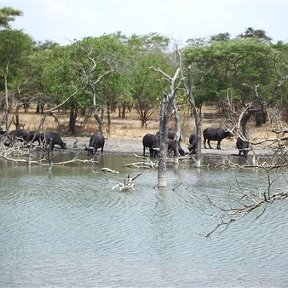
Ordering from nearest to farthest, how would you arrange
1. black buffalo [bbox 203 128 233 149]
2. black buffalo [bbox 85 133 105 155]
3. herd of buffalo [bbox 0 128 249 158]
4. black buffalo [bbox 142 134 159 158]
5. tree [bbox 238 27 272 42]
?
herd of buffalo [bbox 0 128 249 158] → black buffalo [bbox 142 134 159 158] → black buffalo [bbox 85 133 105 155] → black buffalo [bbox 203 128 233 149] → tree [bbox 238 27 272 42]

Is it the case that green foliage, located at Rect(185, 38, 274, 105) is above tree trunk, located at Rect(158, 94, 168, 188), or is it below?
above

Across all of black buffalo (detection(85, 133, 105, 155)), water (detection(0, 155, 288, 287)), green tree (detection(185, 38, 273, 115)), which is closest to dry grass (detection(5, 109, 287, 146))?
green tree (detection(185, 38, 273, 115))

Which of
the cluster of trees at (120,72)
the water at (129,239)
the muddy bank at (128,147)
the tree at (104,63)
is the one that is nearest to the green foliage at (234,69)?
the cluster of trees at (120,72)

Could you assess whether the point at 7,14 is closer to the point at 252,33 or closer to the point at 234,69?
the point at 234,69

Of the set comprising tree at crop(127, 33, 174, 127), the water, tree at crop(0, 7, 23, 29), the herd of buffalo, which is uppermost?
tree at crop(0, 7, 23, 29)

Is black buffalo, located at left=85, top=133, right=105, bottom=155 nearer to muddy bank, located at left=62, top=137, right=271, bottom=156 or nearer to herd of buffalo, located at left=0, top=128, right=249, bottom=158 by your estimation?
herd of buffalo, located at left=0, top=128, right=249, bottom=158

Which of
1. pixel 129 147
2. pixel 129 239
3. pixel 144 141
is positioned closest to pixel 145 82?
pixel 129 147

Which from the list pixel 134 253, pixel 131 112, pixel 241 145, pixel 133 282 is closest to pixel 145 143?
pixel 241 145

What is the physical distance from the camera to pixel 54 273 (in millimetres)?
12625

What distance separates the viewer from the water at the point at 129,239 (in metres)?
12.6

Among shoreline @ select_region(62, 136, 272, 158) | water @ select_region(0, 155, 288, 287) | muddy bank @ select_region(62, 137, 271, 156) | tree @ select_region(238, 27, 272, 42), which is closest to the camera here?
water @ select_region(0, 155, 288, 287)

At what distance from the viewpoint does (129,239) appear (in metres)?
15.5

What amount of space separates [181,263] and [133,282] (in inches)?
69.3

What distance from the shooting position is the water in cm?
1262
